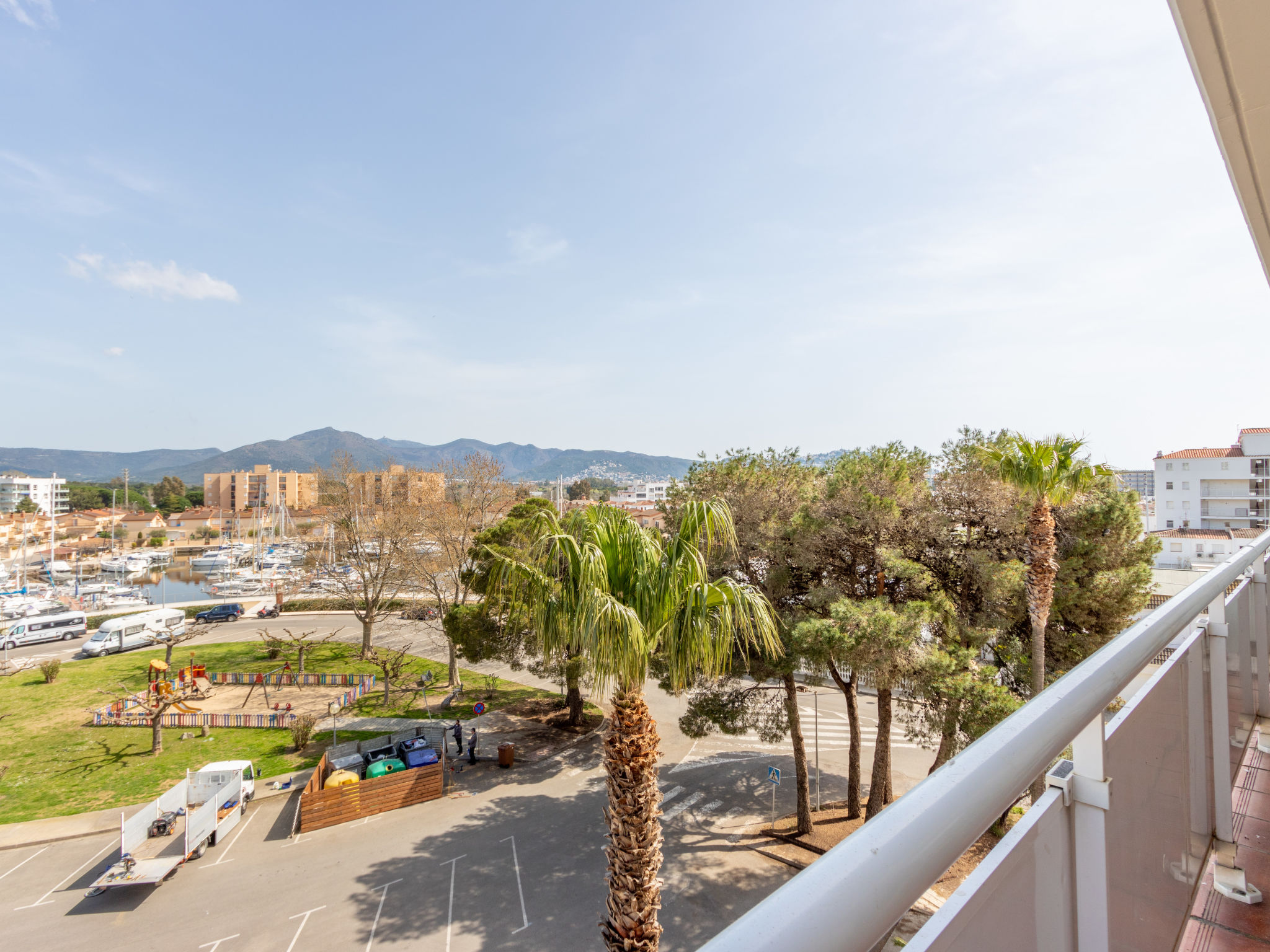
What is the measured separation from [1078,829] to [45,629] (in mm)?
41499

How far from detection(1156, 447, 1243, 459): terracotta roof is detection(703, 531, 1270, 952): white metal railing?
56791 mm

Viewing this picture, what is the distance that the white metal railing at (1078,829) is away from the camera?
502mm

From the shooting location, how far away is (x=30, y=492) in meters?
104

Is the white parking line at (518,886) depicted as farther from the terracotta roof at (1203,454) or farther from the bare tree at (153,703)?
the terracotta roof at (1203,454)

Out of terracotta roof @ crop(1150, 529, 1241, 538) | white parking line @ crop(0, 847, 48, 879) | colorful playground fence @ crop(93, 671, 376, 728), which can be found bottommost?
white parking line @ crop(0, 847, 48, 879)

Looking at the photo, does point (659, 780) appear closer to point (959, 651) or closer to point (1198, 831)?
point (959, 651)

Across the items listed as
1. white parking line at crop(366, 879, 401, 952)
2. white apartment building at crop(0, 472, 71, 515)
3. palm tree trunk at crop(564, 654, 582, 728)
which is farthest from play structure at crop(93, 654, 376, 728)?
white apartment building at crop(0, 472, 71, 515)

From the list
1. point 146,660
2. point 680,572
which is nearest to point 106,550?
point 146,660

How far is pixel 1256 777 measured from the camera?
2848 mm

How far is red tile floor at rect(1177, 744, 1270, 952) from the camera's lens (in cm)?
189

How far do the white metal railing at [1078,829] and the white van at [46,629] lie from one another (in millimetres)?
39633

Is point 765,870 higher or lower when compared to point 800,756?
lower

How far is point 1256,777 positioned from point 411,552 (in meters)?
24.4

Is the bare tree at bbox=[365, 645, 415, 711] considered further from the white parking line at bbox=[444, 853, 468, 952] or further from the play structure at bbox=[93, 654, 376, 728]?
the white parking line at bbox=[444, 853, 468, 952]
